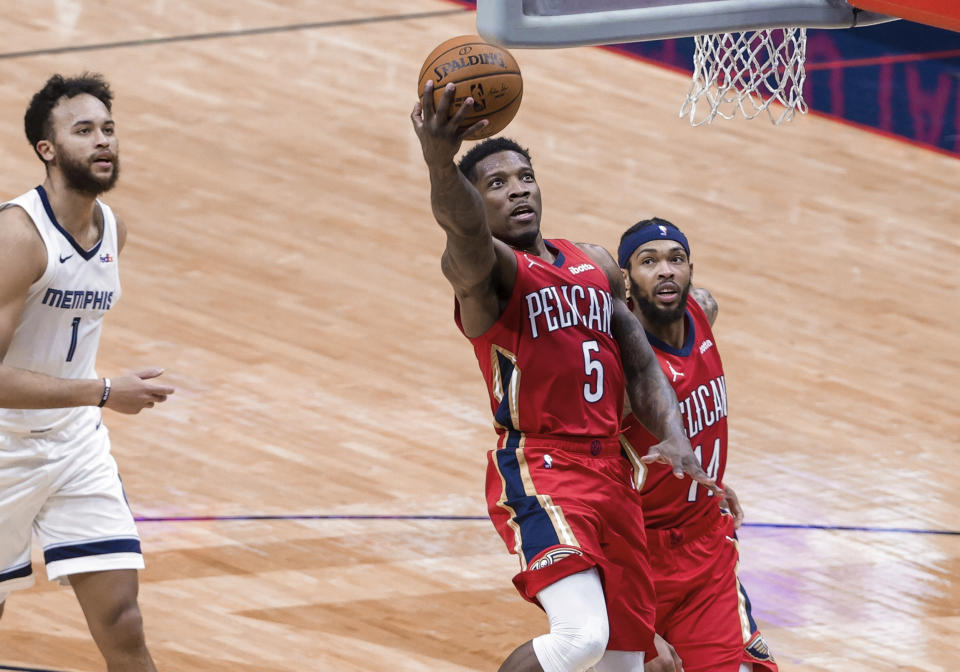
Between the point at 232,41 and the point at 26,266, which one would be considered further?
the point at 232,41

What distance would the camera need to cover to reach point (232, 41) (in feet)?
45.2

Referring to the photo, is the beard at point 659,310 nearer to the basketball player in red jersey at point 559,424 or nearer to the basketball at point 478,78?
the basketball player in red jersey at point 559,424

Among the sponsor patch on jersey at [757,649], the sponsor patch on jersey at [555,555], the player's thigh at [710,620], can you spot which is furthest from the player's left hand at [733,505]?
the sponsor patch on jersey at [555,555]

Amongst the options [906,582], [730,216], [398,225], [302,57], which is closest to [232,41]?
[302,57]

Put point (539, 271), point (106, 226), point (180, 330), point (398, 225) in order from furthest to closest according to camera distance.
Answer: point (398, 225), point (180, 330), point (106, 226), point (539, 271)

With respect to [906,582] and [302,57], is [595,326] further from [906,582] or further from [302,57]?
[302,57]

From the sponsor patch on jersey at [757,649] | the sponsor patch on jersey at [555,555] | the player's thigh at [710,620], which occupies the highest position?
the sponsor patch on jersey at [555,555]

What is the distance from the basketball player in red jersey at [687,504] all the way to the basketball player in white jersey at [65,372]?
1.58m

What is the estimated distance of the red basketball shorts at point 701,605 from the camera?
5.24 metres

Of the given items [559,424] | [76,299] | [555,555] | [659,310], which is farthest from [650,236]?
[76,299]

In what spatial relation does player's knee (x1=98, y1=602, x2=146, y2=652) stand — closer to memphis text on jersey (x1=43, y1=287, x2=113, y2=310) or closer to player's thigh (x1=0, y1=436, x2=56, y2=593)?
player's thigh (x1=0, y1=436, x2=56, y2=593)

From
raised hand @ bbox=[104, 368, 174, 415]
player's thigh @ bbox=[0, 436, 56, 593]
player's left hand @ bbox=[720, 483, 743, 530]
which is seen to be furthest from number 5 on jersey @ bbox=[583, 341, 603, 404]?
player's thigh @ bbox=[0, 436, 56, 593]

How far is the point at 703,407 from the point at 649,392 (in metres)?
0.30

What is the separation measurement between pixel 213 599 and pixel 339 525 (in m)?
0.83
